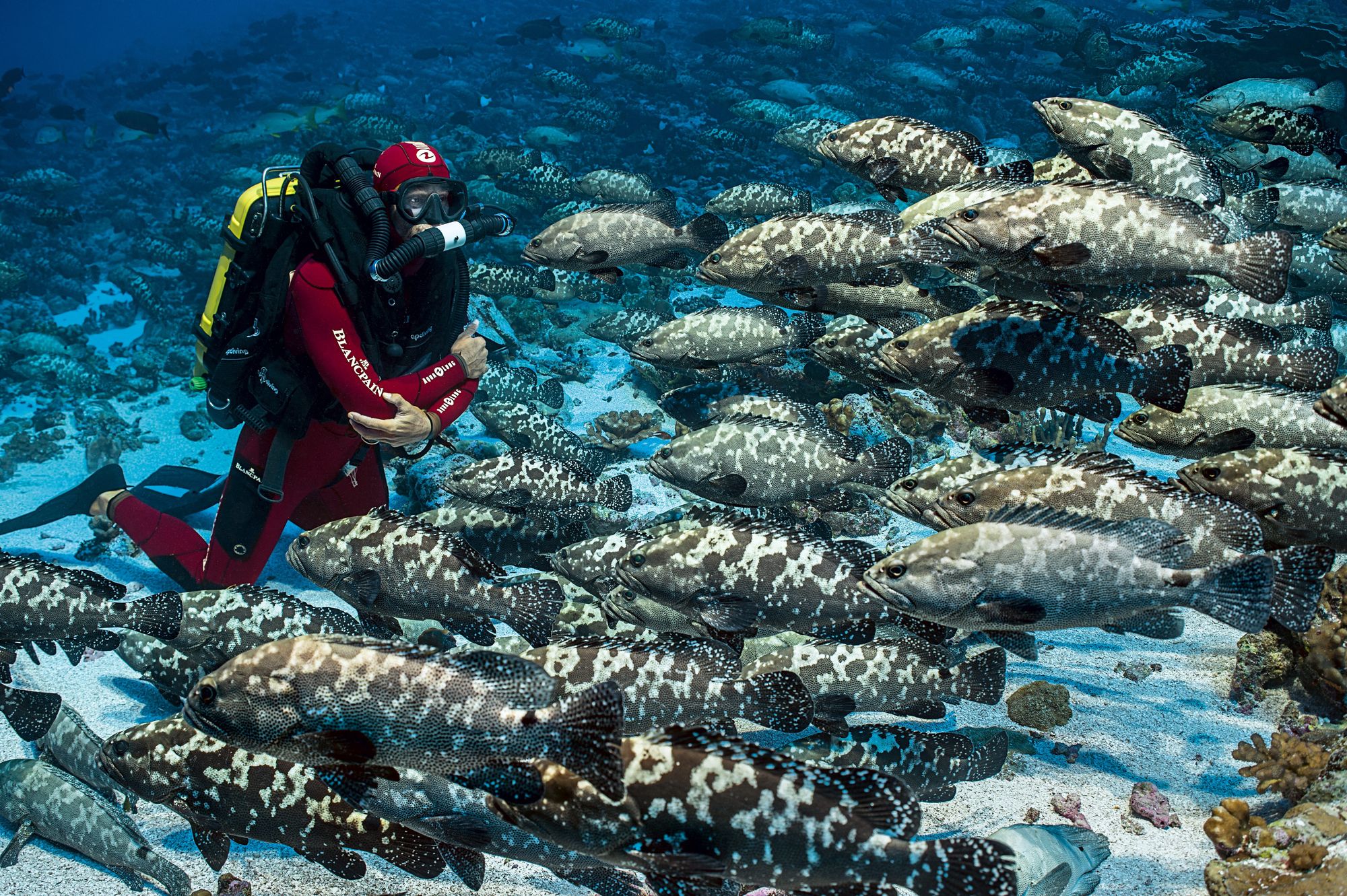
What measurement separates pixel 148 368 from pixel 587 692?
12.9m

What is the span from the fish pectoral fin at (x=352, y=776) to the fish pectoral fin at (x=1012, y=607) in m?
2.10

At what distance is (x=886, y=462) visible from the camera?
16.5 ft

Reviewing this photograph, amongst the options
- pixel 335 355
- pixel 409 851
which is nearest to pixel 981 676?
pixel 409 851

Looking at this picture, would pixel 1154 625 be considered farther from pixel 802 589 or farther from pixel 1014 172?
pixel 1014 172

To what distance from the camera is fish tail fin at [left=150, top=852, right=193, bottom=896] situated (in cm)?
379

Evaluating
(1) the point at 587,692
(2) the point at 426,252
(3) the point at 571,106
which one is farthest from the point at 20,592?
(3) the point at 571,106

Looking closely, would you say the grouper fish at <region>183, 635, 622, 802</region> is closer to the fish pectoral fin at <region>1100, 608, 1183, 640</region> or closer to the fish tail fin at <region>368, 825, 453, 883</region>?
the fish tail fin at <region>368, 825, 453, 883</region>

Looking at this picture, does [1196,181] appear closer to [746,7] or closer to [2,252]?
[2,252]

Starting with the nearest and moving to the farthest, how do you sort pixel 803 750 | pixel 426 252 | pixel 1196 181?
pixel 803 750, pixel 1196 181, pixel 426 252

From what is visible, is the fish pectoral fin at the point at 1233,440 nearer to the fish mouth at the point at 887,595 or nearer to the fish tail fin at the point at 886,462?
the fish tail fin at the point at 886,462

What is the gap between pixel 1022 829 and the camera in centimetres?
353

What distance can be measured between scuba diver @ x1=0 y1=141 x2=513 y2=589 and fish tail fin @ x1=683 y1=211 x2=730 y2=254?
1267mm

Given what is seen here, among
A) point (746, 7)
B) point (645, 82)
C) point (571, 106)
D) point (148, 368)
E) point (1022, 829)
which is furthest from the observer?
point (746, 7)

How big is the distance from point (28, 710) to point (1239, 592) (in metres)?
5.14
